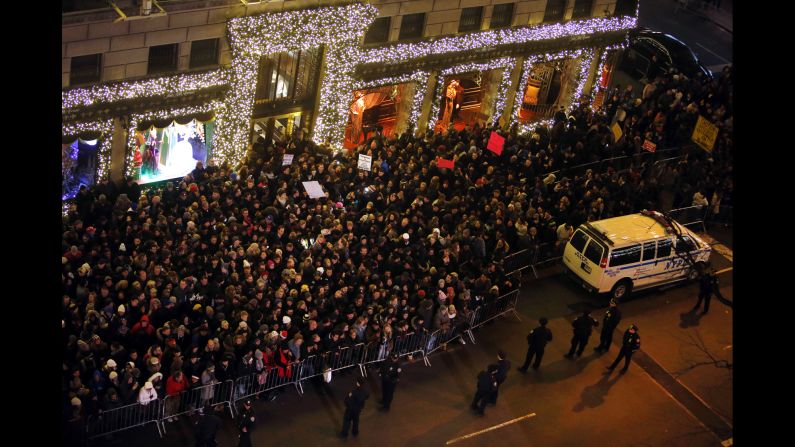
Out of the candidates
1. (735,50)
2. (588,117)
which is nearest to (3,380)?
(735,50)

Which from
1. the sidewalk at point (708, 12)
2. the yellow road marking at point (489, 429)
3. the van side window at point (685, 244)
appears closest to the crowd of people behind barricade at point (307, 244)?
the van side window at point (685, 244)

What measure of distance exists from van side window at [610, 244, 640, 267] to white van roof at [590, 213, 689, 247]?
6.8 inches

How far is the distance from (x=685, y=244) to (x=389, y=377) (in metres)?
11.0

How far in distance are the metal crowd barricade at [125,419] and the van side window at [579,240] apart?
513 inches

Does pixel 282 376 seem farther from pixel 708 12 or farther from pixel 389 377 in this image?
pixel 708 12

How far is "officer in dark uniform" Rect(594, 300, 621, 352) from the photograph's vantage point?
2559 cm

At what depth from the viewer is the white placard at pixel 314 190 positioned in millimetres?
27844

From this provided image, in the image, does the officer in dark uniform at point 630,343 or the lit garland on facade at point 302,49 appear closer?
the officer in dark uniform at point 630,343

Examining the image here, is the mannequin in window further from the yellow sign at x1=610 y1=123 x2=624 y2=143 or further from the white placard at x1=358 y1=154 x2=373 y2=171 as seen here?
the white placard at x1=358 y1=154 x2=373 y2=171

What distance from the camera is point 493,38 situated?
35.9m

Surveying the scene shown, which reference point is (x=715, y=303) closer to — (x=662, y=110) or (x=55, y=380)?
(x=662, y=110)

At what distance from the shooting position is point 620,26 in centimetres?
3925

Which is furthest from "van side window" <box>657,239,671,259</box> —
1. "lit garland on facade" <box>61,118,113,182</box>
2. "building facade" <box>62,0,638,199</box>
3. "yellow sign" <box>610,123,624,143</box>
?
"lit garland on facade" <box>61,118,113,182</box>

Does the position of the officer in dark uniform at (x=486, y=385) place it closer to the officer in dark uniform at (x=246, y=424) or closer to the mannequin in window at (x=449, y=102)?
the officer in dark uniform at (x=246, y=424)
